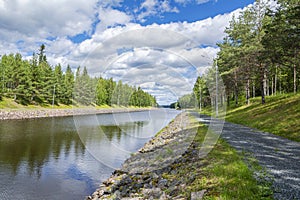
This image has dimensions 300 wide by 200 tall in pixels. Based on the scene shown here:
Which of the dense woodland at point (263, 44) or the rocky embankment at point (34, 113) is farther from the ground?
the dense woodland at point (263, 44)

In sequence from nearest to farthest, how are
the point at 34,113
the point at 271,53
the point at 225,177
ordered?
the point at 225,177 < the point at 271,53 < the point at 34,113

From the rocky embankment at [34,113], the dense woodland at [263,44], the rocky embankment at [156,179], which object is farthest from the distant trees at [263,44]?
the rocky embankment at [34,113]

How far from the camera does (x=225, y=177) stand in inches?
303

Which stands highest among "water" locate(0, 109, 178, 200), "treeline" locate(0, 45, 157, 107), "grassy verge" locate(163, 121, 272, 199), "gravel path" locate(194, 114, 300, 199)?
"treeline" locate(0, 45, 157, 107)

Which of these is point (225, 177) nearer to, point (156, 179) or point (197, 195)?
point (197, 195)

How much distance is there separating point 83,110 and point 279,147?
221 feet

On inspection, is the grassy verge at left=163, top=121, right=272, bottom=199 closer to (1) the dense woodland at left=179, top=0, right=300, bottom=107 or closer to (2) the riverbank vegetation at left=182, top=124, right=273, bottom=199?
(2) the riverbank vegetation at left=182, top=124, right=273, bottom=199

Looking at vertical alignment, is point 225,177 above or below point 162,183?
above

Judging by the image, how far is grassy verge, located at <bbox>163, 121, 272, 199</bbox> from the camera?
6.42m

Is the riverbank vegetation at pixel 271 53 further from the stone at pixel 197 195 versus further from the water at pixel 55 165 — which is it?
the water at pixel 55 165

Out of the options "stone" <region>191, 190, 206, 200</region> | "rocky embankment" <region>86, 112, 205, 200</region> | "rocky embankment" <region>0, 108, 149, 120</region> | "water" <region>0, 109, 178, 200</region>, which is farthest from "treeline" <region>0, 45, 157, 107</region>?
"stone" <region>191, 190, 206, 200</region>

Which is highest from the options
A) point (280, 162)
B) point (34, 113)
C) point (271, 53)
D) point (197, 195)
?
point (271, 53)

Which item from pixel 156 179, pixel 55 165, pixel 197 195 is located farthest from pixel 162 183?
pixel 55 165

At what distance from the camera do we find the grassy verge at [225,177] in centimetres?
642
